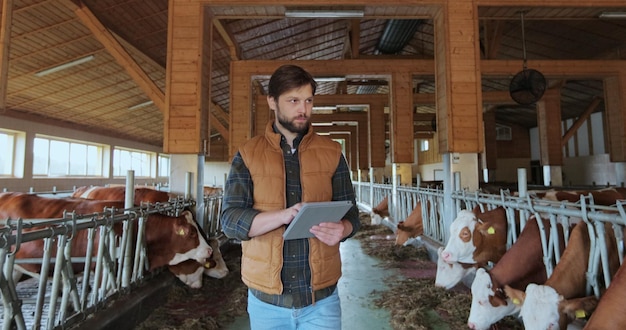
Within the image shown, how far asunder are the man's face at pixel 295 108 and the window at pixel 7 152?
12318 millimetres

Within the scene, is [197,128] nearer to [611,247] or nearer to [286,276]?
[286,276]

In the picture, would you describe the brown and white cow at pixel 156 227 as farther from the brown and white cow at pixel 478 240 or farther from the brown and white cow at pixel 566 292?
the brown and white cow at pixel 566 292

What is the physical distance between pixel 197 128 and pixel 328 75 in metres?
4.35

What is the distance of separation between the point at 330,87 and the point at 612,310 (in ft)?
56.5

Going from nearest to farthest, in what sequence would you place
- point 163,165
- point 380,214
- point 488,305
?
point 488,305
point 380,214
point 163,165

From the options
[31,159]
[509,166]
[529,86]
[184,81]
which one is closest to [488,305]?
[529,86]

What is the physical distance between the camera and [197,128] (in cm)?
498

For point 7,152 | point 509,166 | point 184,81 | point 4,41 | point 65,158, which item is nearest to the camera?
point 4,41

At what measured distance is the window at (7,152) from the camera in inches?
406

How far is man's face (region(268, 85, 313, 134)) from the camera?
132 centimetres

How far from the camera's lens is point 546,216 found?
2898 millimetres

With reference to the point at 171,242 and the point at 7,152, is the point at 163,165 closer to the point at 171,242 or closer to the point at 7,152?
the point at 7,152

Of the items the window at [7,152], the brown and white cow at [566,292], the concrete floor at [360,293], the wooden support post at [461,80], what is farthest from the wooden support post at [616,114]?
the window at [7,152]

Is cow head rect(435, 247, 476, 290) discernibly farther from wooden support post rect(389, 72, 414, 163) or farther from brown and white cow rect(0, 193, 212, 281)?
wooden support post rect(389, 72, 414, 163)
